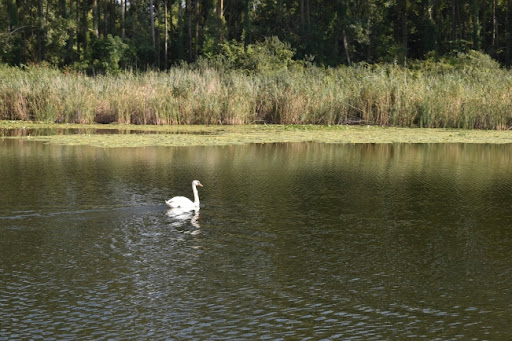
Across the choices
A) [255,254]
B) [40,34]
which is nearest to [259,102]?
[255,254]

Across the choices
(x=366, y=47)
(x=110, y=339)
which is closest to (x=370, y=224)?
(x=110, y=339)

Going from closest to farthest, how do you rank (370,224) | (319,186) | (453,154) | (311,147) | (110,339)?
(110,339)
(370,224)
(319,186)
(453,154)
(311,147)

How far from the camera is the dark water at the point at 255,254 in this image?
6641 mm

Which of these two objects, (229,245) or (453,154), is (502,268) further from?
(453,154)

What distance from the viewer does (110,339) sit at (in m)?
6.16

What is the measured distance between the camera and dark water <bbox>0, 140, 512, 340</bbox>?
6.64 meters

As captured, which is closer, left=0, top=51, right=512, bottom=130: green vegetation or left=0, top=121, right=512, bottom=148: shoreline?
left=0, top=121, right=512, bottom=148: shoreline

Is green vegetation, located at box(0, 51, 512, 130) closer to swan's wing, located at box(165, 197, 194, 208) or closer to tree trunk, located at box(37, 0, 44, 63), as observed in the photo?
swan's wing, located at box(165, 197, 194, 208)

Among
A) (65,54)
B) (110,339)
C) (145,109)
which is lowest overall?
(110,339)

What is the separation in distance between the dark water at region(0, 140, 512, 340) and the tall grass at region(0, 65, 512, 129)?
10.0m

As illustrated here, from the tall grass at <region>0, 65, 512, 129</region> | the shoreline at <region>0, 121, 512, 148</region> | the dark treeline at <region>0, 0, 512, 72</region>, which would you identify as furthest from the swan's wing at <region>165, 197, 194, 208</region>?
the dark treeline at <region>0, 0, 512, 72</region>

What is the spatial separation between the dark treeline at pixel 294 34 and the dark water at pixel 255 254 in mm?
36909

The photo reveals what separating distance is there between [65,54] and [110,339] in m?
54.5

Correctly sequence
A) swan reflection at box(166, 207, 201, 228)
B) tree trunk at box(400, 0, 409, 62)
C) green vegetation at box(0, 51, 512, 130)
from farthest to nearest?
tree trunk at box(400, 0, 409, 62), green vegetation at box(0, 51, 512, 130), swan reflection at box(166, 207, 201, 228)
